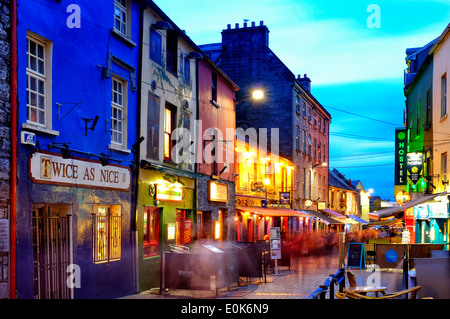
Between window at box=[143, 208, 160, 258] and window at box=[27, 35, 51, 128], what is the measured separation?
5491mm

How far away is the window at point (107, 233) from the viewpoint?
13.0 m

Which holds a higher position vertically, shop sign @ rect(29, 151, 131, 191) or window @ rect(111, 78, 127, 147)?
window @ rect(111, 78, 127, 147)

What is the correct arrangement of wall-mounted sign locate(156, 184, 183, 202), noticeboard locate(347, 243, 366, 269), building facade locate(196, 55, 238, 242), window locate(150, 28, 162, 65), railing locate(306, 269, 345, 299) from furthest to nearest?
noticeboard locate(347, 243, 366, 269)
building facade locate(196, 55, 238, 242)
wall-mounted sign locate(156, 184, 183, 202)
window locate(150, 28, 162, 65)
railing locate(306, 269, 345, 299)

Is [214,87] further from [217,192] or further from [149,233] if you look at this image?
[149,233]

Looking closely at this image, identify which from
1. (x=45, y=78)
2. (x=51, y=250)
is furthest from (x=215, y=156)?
(x=45, y=78)

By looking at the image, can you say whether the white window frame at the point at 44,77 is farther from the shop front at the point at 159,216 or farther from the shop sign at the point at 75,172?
the shop front at the point at 159,216

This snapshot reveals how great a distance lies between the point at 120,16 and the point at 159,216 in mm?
5920

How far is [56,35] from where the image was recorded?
1123cm

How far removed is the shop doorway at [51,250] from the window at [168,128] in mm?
5828

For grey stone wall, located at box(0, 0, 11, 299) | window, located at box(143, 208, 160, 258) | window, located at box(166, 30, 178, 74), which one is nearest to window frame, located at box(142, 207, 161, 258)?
window, located at box(143, 208, 160, 258)

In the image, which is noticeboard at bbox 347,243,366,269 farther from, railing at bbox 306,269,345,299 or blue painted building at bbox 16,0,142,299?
railing at bbox 306,269,345,299

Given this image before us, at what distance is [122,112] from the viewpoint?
14281 mm

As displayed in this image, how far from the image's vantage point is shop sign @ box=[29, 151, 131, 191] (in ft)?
34.7
